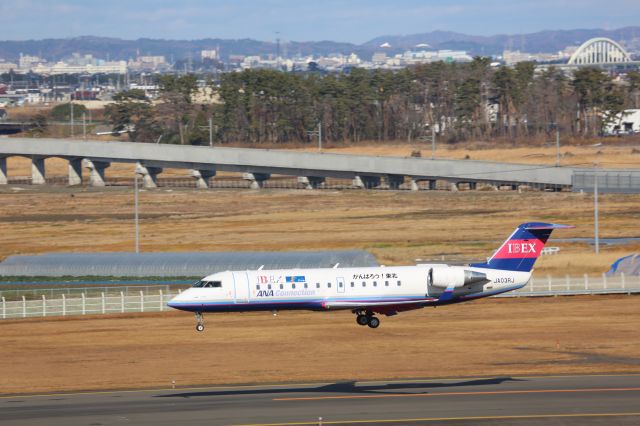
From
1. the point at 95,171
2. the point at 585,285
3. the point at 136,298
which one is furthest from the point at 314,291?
the point at 95,171

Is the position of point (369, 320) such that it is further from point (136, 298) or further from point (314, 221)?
point (314, 221)

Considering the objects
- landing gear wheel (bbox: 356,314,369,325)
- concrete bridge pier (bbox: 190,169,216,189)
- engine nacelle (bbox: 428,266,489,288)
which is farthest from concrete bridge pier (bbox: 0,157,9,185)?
engine nacelle (bbox: 428,266,489,288)

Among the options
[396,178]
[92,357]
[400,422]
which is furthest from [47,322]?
[396,178]

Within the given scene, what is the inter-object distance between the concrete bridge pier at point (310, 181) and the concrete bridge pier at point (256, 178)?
501 cm

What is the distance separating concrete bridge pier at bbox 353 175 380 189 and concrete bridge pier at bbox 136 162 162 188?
90.5 feet

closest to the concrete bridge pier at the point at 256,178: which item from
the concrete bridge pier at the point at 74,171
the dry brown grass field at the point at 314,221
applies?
the dry brown grass field at the point at 314,221

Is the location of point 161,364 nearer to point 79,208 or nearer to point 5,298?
point 5,298

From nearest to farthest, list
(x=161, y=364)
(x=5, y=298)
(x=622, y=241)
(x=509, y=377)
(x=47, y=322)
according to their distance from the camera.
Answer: (x=509, y=377)
(x=161, y=364)
(x=47, y=322)
(x=5, y=298)
(x=622, y=241)

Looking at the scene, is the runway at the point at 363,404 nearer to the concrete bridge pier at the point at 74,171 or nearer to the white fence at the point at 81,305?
the white fence at the point at 81,305

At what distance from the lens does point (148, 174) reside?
153625mm

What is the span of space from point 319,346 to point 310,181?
295ft

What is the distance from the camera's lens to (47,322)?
2687 inches

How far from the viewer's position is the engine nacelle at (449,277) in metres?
55.0

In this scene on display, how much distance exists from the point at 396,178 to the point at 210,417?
105m
